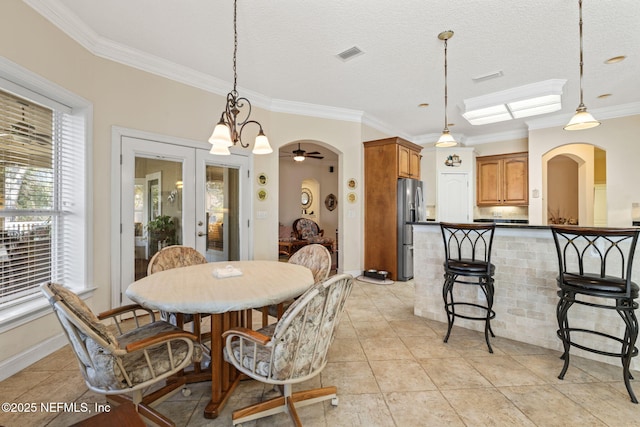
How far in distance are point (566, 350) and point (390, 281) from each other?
2716 millimetres

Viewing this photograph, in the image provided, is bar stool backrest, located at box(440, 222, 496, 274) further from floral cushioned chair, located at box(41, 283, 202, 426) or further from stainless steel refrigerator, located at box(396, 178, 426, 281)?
floral cushioned chair, located at box(41, 283, 202, 426)

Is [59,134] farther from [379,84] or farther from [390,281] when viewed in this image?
[390,281]

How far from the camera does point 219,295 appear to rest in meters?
1.61

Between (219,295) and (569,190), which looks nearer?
(219,295)

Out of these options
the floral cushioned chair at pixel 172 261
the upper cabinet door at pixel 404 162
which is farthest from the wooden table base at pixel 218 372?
the upper cabinet door at pixel 404 162

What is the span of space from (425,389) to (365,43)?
122 inches

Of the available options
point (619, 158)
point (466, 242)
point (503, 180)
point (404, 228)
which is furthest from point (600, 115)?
point (466, 242)

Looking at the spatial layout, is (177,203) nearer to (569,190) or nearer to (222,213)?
(222,213)

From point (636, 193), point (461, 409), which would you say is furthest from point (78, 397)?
point (636, 193)

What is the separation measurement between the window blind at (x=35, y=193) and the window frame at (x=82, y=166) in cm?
6

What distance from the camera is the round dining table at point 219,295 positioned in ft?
4.95

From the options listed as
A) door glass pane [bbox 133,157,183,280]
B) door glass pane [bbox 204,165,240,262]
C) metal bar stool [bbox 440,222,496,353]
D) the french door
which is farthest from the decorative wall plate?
metal bar stool [bbox 440,222,496,353]

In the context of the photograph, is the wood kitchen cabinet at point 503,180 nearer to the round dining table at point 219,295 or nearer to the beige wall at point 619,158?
the beige wall at point 619,158

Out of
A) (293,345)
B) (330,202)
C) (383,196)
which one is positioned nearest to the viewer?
(293,345)
